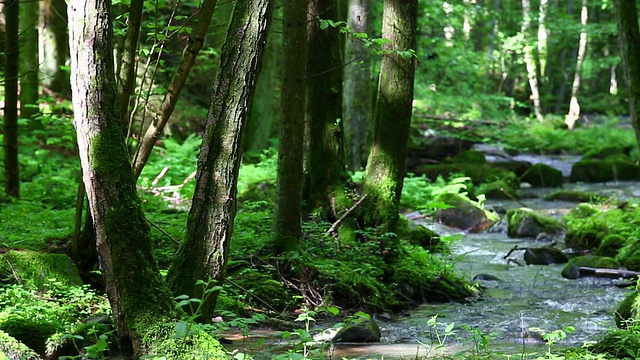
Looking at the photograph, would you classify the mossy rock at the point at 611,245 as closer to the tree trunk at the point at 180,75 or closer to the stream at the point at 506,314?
the stream at the point at 506,314

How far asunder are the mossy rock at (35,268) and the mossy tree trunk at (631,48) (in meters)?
7.64

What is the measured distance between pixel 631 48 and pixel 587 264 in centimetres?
318

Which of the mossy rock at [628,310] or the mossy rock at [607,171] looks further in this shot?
the mossy rock at [607,171]

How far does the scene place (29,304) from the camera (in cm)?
579

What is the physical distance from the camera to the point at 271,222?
8.82m

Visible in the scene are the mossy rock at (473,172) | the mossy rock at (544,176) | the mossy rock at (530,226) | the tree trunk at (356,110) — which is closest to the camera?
the mossy rock at (530,226)

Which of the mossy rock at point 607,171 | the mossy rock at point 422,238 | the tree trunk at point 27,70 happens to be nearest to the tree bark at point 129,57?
the mossy rock at point 422,238

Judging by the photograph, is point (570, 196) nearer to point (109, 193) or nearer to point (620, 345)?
point (620, 345)

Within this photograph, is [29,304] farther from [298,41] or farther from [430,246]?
[430,246]

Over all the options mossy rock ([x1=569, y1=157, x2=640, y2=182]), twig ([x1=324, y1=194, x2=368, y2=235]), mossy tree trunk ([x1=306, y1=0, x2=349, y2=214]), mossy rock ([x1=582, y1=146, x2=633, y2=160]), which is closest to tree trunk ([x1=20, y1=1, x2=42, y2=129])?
mossy tree trunk ([x1=306, y1=0, x2=349, y2=214])

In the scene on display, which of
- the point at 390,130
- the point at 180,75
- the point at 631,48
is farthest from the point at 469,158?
the point at 180,75

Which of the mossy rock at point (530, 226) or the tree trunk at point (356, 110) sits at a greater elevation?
the tree trunk at point (356, 110)

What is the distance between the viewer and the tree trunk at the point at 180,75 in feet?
19.2

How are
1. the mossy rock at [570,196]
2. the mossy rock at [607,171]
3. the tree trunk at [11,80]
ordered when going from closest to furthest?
the tree trunk at [11,80]
the mossy rock at [570,196]
the mossy rock at [607,171]
